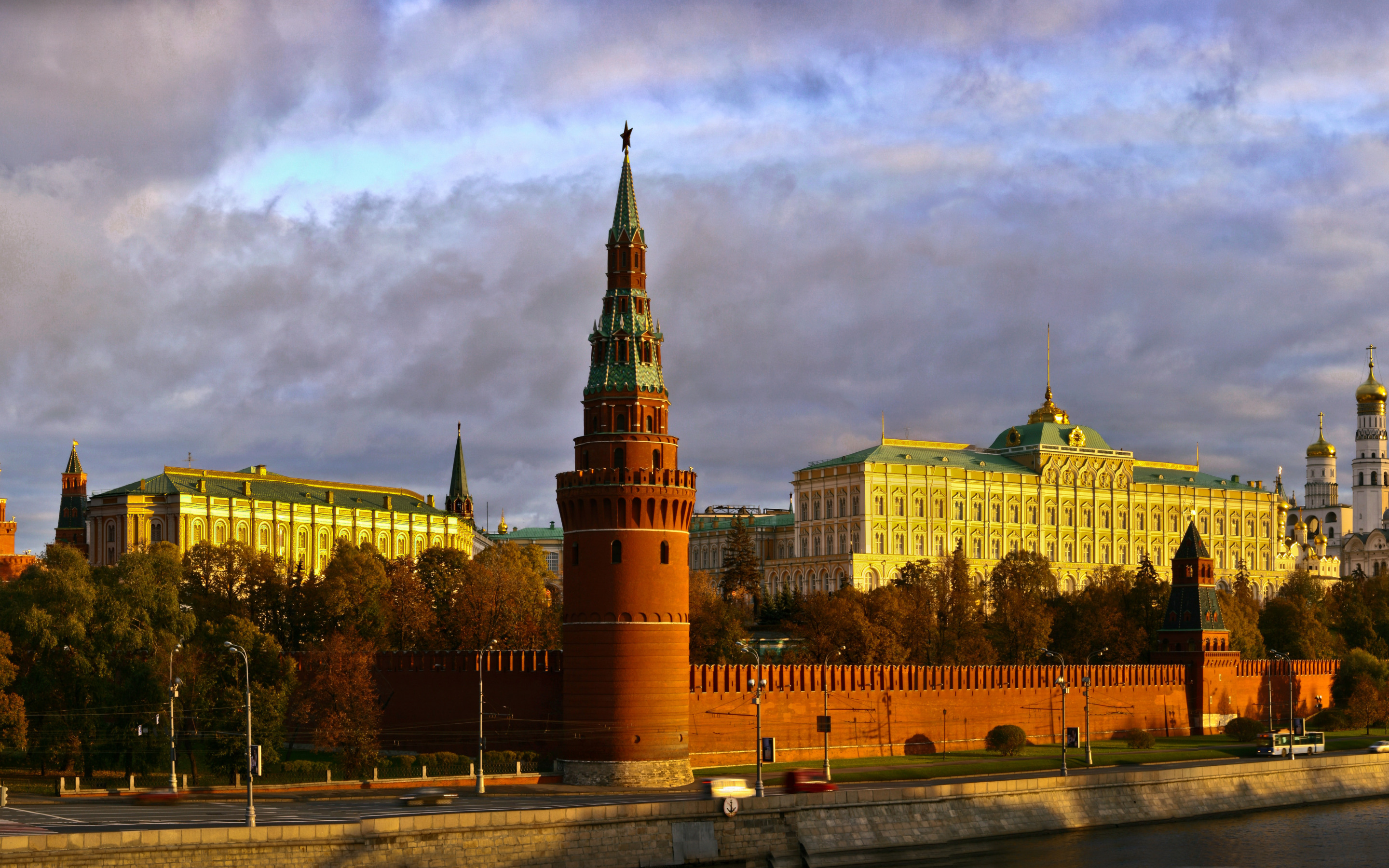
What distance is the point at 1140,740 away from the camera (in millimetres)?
101812

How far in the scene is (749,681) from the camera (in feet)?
289

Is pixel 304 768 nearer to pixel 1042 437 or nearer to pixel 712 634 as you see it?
pixel 712 634

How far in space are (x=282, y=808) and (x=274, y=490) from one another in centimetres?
9260

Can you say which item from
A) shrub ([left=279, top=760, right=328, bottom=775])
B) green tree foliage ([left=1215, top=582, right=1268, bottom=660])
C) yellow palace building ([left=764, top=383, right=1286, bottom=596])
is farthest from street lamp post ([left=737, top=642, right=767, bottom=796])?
yellow palace building ([left=764, top=383, right=1286, bottom=596])

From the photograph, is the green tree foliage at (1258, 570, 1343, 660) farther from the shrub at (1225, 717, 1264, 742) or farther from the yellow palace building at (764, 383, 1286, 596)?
the yellow palace building at (764, 383, 1286, 596)

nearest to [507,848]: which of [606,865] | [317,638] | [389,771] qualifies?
[606,865]

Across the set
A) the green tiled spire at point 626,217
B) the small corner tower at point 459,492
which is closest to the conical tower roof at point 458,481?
the small corner tower at point 459,492

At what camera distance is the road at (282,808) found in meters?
59.6

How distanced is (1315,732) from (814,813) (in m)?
48.3

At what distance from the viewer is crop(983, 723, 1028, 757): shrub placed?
313ft

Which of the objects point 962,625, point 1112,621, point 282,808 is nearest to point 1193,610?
point 1112,621

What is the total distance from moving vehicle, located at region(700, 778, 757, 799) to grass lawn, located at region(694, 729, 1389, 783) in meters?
11.0

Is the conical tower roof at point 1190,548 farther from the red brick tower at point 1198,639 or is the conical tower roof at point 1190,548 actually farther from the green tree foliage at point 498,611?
the green tree foliage at point 498,611

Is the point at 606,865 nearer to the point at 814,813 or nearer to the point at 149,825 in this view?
the point at 814,813
